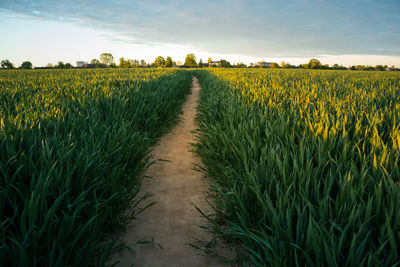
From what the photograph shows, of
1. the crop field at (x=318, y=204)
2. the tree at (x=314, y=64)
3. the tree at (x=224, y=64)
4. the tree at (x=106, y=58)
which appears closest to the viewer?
the crop field at (x=318, y=204)

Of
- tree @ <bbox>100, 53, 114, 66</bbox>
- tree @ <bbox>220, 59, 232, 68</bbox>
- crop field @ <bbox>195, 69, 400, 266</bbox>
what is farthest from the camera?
tree @ <bbox>100, 53, 114, 66</bbox>

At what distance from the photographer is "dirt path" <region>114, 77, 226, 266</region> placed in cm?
189

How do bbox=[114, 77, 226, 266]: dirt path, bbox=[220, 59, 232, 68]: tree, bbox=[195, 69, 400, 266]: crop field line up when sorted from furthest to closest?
bbox=[220, 59, 232, 68]: tree → bbox=[114, 77, 226, 266]: dirt path → bbox=[195, 69, 400, 266]: crop field

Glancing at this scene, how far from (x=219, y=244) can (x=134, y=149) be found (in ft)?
5.84

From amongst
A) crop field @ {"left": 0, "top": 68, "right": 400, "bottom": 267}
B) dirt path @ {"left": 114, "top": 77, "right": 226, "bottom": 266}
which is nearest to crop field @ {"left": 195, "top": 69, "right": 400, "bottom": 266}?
crop field @ {"left": 0, "top": 68, "right": 400, "bottom": 267}

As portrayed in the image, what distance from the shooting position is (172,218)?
2.43 metres

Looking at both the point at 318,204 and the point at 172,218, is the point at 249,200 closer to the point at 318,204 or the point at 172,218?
the point at 318,204

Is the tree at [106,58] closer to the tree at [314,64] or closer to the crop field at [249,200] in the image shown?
the tree at [314,64]

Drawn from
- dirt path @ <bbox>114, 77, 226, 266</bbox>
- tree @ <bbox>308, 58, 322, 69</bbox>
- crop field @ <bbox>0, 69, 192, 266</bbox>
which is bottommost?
dirt path @ <bbox>114, 77, 226, 266</bbox>

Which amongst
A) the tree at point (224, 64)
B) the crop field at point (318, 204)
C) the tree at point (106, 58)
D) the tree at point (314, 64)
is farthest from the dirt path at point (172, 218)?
the tree at point (106, 58)

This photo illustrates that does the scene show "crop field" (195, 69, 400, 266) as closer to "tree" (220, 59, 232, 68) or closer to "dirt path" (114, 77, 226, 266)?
"dirt path" (114, 77, 226, 266)

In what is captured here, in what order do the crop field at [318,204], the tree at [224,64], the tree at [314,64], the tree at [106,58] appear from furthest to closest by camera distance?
the tree at [106,58]
the tree at [224,64]
the tree at [314,64]
the crop field at [318,204]

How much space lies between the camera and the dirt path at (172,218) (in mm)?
1888

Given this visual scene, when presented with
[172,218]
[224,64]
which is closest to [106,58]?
[224,64]
